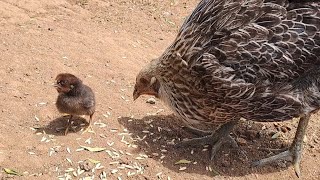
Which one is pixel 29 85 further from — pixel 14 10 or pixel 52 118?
pixel 14 10

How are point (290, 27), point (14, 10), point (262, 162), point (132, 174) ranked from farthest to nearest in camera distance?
point (14, 10), point (262, 162), point (132, 174), point (290, 27)

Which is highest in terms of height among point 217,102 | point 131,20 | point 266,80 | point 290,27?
point 290,27

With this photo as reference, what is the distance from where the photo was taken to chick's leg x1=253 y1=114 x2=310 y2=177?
521 centimetres

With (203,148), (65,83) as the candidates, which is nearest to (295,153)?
(203,148)

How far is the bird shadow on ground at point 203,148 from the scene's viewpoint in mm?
5145

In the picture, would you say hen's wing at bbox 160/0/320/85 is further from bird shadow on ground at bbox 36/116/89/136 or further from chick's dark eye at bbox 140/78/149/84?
bird shadow on ground at bbox 36/116/89/136

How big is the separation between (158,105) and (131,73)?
2.15 feet

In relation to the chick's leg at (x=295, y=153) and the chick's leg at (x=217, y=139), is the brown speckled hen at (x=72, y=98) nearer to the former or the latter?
the chick's leg at (x=217, y=139)

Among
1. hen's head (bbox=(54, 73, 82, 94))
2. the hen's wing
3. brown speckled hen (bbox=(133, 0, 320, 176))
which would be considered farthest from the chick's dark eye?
the hen's wing

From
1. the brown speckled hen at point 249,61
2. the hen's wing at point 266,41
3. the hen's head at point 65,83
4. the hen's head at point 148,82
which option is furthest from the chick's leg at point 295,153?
the hen's head at point 65,83

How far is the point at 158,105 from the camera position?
19.6 feet

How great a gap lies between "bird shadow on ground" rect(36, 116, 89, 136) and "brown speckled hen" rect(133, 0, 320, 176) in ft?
3.77

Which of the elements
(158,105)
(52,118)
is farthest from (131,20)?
(52,118)

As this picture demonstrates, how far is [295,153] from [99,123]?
6.81 feet
